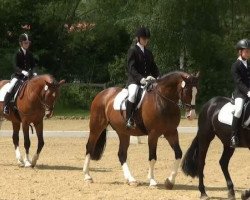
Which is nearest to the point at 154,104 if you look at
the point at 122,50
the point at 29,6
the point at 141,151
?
the point at 141,151

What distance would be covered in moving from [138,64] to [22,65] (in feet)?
14.7

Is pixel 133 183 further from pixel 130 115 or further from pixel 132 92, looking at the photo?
pixel 132 92

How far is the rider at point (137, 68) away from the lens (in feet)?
35.2

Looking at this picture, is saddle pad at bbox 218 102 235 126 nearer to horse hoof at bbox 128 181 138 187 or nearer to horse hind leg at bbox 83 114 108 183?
horse hoof at bbox 128 181 138 187

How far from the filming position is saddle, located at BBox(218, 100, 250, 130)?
894cm

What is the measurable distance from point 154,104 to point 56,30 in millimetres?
25463

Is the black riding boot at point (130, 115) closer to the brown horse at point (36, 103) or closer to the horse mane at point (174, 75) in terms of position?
the horse mane at point (174, 75)

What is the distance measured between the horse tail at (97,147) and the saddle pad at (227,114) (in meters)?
3.13

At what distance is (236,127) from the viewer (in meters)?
9.01

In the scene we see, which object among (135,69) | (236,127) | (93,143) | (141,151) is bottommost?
(141,151)

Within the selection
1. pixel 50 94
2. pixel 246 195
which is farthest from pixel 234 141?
pixel 50 94

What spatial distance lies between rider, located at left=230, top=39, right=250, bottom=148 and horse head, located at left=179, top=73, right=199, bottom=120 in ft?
2.84

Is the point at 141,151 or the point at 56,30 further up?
the point at 56,30

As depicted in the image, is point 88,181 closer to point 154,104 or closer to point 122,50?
point 154,104
